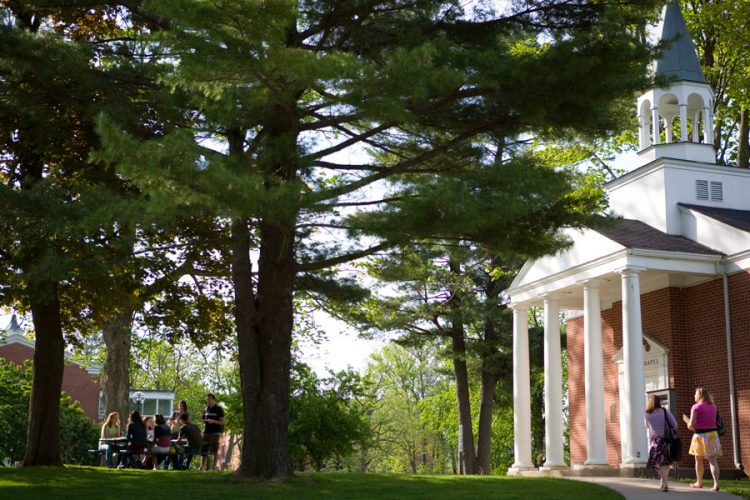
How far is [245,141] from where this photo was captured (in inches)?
584

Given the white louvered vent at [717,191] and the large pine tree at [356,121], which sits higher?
the white louvered vent at [717,191]

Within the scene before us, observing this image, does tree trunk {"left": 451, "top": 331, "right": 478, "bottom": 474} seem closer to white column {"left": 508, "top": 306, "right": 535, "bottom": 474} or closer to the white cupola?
white column {"left": 508, "top": 306, "right": 535, "bottom": 474}

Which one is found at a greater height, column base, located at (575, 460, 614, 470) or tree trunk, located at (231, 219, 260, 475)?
tree trunk, located at (231, 219, 260, 475)

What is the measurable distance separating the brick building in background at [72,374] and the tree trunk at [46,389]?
39.5 meters

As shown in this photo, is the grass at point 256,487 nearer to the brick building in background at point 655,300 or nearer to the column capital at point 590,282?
the brick building in background at point 655,300

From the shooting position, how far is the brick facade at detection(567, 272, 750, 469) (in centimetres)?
2177

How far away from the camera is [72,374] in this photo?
57.8 meters

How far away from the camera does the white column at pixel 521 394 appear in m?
25.6

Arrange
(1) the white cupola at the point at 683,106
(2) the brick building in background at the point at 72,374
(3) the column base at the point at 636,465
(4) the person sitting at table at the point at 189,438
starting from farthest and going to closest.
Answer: (2) the brick building in background at the point at 72,374 → (1) the white cupola at the point at 683,106 → (4) the person sitting at table at the point at 189,438 → (3) the column base at the point at 636,465

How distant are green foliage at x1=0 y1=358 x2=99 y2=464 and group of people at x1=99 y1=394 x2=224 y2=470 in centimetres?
1060

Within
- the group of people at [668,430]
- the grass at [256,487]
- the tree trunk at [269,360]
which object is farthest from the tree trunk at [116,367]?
the group of people at [668,430]

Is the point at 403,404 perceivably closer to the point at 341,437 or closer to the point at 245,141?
the point at 341,437

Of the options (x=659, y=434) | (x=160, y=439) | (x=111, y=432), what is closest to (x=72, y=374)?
(x=111, y=432)

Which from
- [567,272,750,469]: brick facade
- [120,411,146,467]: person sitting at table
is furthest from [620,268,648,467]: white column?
[120,411,146,467]: person sitting at table
